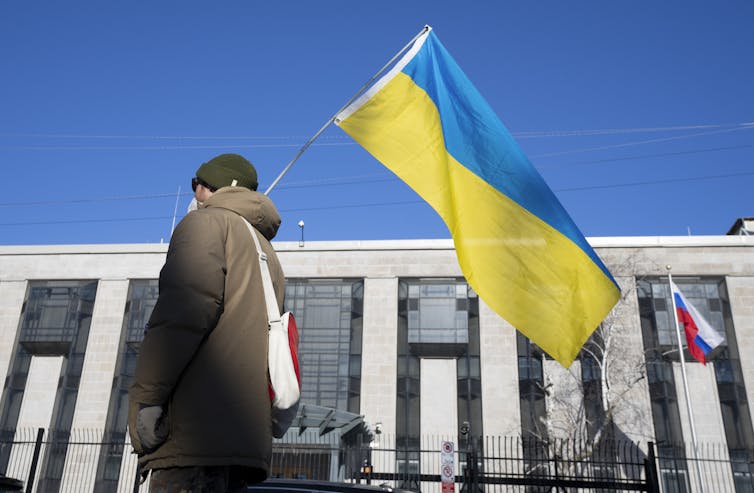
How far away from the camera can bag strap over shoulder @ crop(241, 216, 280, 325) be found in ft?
7.98

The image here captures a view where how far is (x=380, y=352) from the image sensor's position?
30.2 meters

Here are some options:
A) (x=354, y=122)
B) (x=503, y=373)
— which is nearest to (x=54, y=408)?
(x=503, y=373)

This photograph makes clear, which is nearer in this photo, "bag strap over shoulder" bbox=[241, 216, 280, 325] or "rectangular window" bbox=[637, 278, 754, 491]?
"bag strap over shoulder" bbox=[241, 216, 280, 325]

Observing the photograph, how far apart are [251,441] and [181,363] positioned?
1.27ft

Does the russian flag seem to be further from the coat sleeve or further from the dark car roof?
the coat sleeve

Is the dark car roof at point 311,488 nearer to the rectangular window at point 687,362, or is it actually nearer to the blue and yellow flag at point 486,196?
the blue and yellow flag at point 486,196

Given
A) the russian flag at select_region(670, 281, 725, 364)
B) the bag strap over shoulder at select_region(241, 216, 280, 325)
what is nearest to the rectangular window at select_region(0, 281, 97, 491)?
the russian flag at select_region(670, 281, 725, 364)

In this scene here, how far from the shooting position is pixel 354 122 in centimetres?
611

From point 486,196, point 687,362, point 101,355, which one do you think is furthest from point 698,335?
point 101,355

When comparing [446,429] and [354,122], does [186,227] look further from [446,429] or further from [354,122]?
[446,429]

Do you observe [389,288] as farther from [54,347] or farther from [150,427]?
[150,427]

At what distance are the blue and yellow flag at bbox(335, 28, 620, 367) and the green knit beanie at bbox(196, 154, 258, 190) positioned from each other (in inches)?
104

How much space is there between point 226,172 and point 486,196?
10.3 ft

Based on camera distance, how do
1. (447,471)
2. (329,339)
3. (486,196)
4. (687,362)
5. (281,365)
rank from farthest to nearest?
(329,339) → (687,362) → (447,471) → (486,196) → (281,365)
